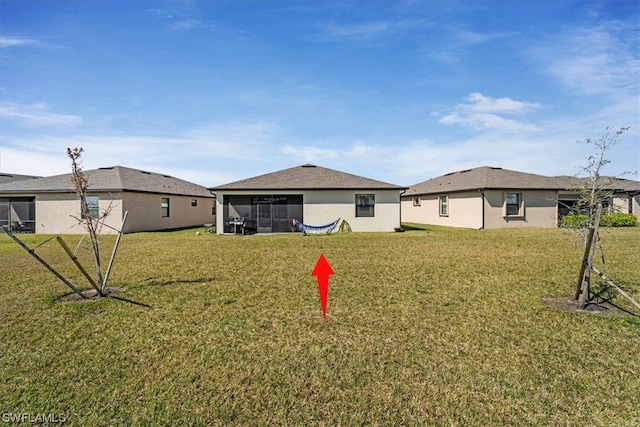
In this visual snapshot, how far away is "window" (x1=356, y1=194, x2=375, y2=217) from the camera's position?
2056cm

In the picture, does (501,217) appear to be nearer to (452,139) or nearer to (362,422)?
(452,139)

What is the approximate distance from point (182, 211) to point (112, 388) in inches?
966

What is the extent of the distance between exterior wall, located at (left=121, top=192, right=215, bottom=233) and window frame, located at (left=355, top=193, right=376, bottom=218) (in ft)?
43.1

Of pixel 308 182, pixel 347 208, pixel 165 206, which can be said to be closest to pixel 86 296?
pixel 308 182

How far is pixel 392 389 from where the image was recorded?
3500 mm

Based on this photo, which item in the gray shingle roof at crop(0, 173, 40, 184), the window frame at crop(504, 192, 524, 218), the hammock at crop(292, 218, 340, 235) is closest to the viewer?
the hammock at crop(292, 218, 340, 235)

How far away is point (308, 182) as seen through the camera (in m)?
20.8

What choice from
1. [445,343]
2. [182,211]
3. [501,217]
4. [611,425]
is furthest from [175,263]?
[501,217]

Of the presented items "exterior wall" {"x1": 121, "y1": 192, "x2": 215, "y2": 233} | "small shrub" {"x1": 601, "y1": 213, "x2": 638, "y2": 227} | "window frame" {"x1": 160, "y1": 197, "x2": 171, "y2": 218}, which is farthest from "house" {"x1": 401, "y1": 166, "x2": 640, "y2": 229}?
"window frame" {"x1": 160, "y1": 197, "x2": 171, "y2": 218}

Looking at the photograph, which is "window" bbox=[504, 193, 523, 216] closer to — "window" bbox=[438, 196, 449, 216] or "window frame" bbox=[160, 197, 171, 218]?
"window" bbox=[438, 196, 449, 216]

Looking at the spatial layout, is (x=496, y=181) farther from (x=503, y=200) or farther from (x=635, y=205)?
(x=635, y=205)

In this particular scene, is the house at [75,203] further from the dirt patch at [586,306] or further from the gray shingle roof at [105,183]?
the dirt patch at [586,306]

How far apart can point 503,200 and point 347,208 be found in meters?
10.2

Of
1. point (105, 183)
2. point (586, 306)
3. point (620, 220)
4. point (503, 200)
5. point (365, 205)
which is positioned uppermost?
point (105, 183)
